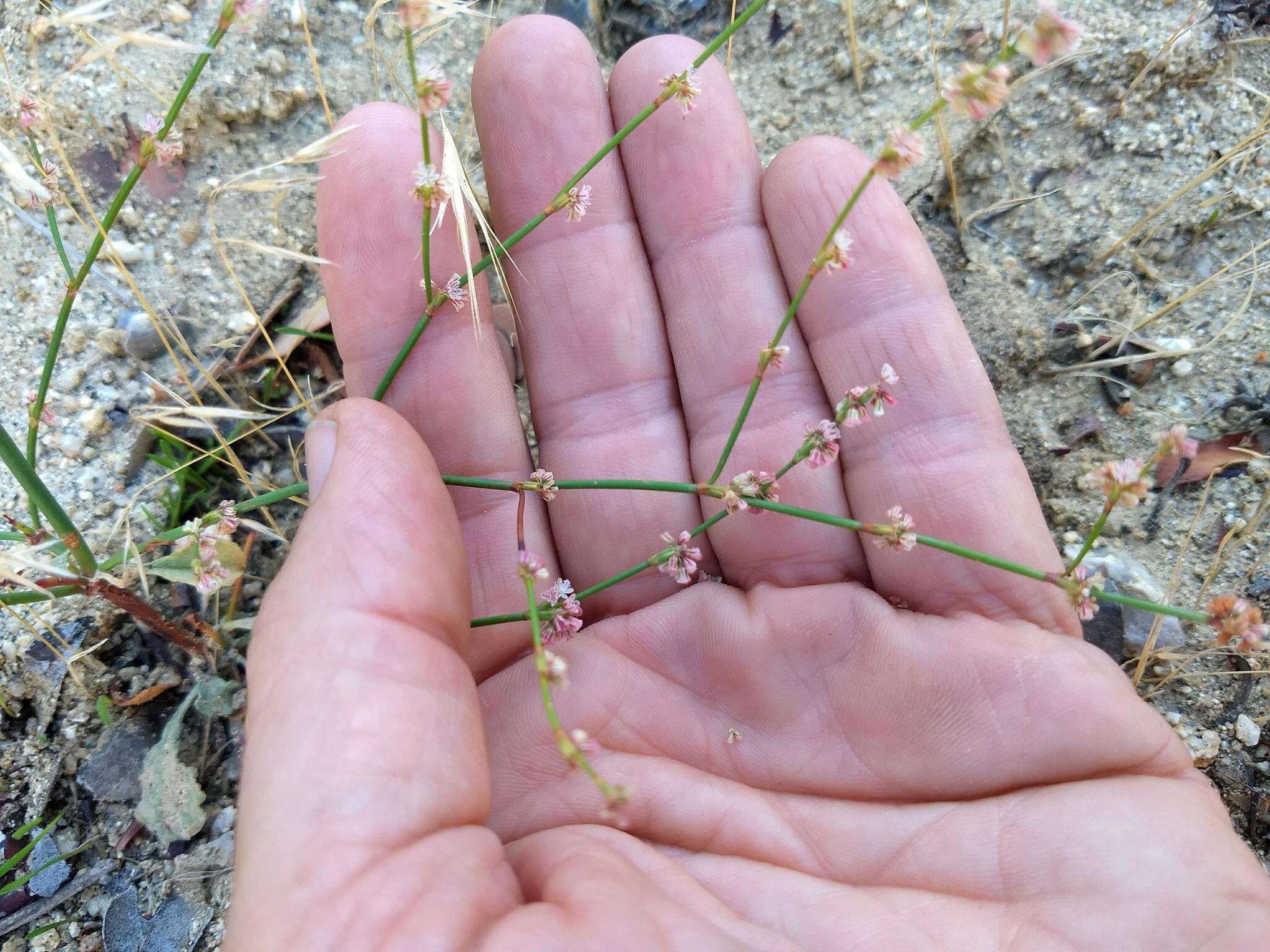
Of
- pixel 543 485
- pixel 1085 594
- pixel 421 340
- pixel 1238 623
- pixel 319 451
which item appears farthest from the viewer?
pixel 421 340

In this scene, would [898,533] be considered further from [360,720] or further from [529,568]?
[360,720]

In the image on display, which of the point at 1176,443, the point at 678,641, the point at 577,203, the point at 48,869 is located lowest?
the point at 48,869

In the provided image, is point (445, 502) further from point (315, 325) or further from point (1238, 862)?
point (1238, 862)

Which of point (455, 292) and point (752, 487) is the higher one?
point (455, 292)

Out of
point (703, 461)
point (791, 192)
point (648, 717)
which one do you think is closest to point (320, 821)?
point (648, 717)

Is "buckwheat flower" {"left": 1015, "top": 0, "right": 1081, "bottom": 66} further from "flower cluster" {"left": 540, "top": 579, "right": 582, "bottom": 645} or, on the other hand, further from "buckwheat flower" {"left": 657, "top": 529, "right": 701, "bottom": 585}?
"flower cluster" {"left": 540, "top": 579, "right": 582, "bottom": 645}

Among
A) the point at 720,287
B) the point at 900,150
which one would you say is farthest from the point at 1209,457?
the point at 900,150

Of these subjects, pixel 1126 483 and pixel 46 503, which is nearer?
pixel 1126 483

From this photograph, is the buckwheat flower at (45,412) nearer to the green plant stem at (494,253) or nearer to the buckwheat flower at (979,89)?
the green plant stem at (494,253)

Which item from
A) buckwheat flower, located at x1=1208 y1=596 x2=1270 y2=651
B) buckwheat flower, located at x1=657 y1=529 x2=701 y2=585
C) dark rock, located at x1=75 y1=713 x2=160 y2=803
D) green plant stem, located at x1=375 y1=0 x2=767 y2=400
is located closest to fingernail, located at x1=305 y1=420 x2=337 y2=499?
green plant stem, located at x1=375 y1=0 x2=767 y2=400
